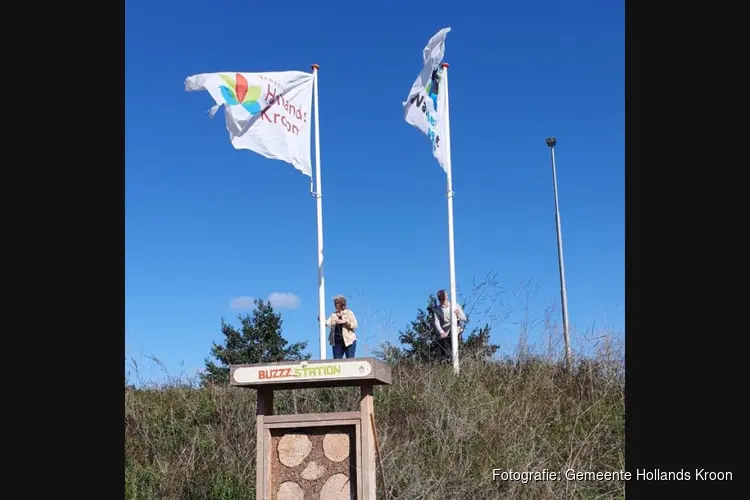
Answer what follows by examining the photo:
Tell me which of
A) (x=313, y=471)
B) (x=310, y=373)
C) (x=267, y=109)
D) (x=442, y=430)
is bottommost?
(x=313, y=471)

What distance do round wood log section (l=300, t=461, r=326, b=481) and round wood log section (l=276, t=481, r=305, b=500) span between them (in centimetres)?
9

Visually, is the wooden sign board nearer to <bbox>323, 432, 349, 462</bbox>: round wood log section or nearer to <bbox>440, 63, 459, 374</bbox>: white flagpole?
<bbox>323, 432, 349, 462</bbox>: round wood log section

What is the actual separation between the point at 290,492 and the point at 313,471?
23 cm

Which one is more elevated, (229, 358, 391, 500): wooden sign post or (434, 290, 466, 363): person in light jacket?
(434, 290, 466, 363): person in light jacket

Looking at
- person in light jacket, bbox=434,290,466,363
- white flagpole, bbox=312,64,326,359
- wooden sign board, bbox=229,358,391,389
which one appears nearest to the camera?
wooden sign board, bbox=229,358,391,389

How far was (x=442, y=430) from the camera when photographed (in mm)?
8398

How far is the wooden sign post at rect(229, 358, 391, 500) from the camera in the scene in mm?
5391

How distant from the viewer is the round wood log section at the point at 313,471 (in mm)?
5520

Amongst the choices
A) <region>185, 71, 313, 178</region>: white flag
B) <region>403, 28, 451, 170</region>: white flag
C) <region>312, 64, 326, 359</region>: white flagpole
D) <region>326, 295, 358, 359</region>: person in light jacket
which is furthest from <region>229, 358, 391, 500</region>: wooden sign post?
<region>403, 28, 451, 170</region>: white flag

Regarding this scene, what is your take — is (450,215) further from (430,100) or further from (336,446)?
(336,446)

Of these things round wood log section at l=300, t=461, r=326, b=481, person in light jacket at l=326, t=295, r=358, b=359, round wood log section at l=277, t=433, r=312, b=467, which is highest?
person in light jacket at l=326, t=295, r=358, b=359

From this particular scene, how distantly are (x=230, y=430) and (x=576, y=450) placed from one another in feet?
13.4

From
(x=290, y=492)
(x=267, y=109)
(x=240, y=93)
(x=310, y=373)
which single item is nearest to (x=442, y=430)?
(x=290, y=492)
